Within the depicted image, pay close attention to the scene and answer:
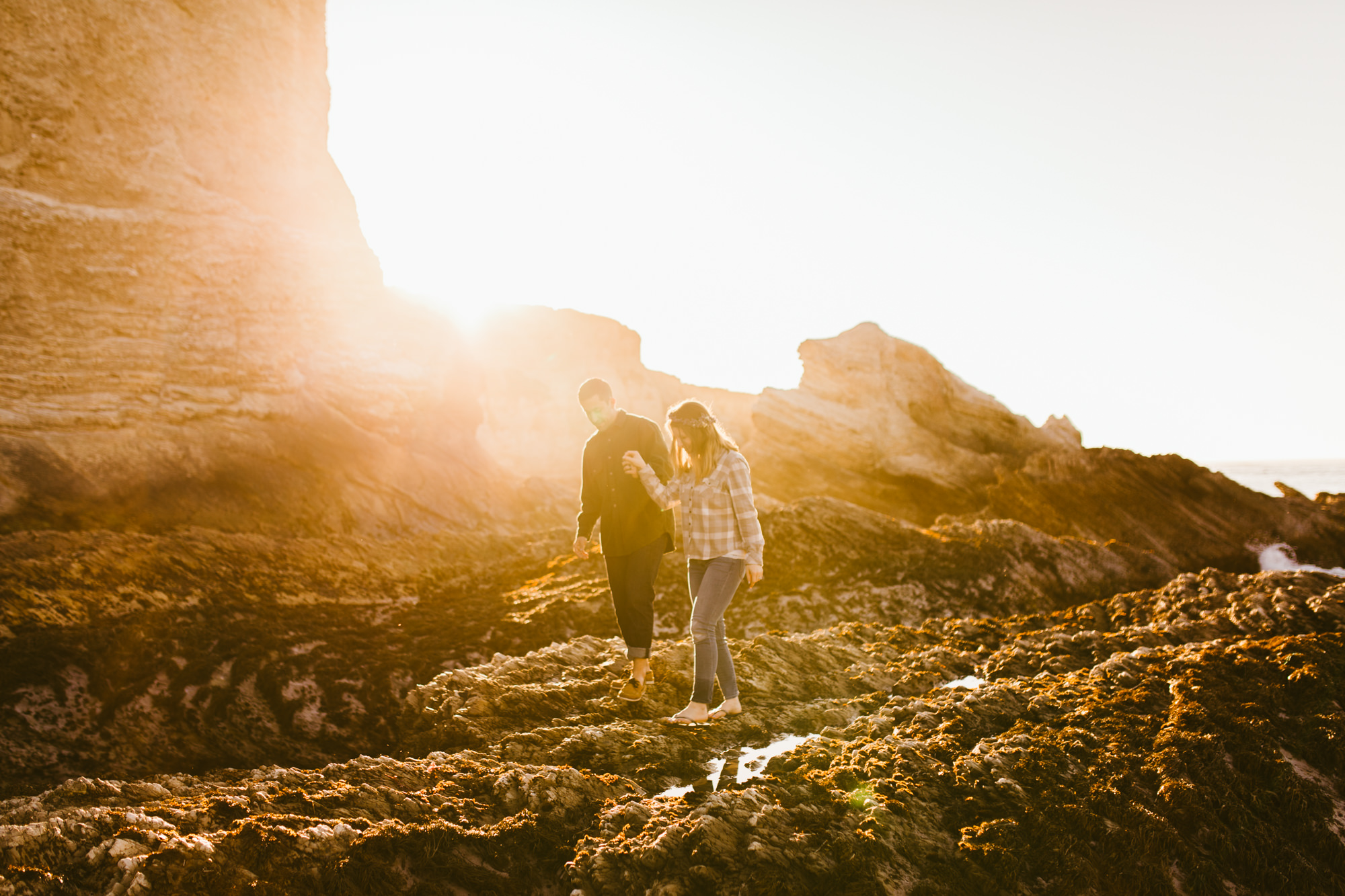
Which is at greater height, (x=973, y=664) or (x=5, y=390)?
(x=5, y=390)

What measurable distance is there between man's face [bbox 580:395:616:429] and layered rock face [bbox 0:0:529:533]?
14333 millimetres

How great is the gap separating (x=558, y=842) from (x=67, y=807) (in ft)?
7.74

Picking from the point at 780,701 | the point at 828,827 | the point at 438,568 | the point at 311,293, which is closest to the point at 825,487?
the point at 438,568

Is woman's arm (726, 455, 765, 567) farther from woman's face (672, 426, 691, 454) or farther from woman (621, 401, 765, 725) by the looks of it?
woman's face (672, 426, 691, 454)

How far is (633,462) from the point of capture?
15.5 feet

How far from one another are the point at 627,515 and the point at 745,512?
987 mm

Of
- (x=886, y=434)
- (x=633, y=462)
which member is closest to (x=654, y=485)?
(x=633, y=462)

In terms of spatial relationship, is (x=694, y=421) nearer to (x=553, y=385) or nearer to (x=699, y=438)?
(x=699, y=438)

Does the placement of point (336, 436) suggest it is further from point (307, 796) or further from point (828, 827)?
point (828, 827)

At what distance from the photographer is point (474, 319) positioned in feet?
124

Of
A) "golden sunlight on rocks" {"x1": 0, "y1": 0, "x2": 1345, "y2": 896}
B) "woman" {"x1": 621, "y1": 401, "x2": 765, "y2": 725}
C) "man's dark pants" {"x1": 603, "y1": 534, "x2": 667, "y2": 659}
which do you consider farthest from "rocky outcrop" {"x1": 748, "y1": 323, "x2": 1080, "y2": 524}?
"woman" {"x1": 621, "y1": 401, "x2": 765, "y2": 725}

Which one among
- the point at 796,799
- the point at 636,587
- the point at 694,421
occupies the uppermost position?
the point at 694,421

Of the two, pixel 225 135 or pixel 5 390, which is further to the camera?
pixel 225 135

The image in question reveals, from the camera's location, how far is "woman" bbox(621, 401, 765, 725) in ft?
14.4
